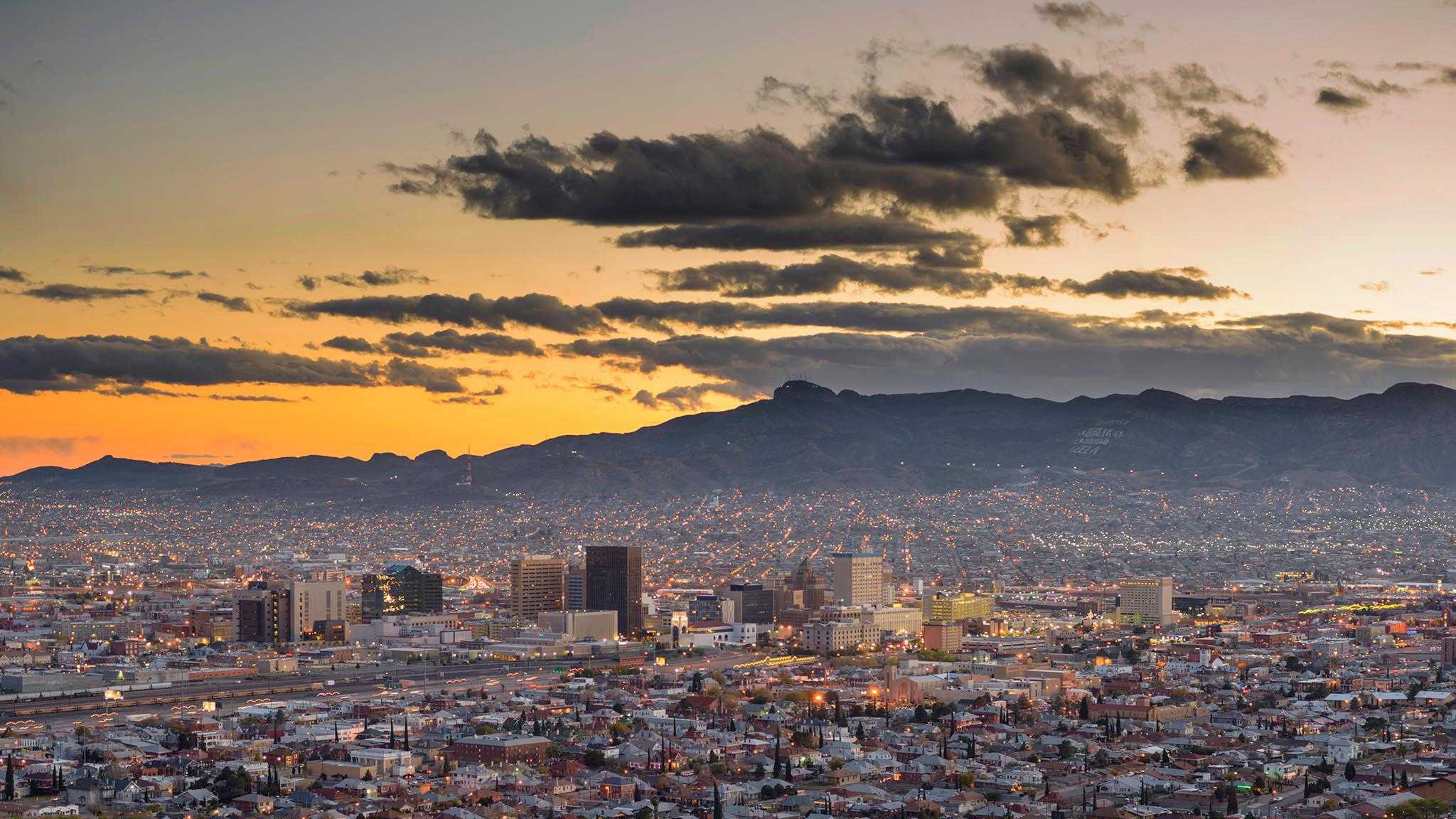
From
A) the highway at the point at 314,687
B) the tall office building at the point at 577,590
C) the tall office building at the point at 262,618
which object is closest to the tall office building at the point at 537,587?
the tall office building at the point at 577,590

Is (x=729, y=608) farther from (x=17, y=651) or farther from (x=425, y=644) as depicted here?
(x=17, y=651)

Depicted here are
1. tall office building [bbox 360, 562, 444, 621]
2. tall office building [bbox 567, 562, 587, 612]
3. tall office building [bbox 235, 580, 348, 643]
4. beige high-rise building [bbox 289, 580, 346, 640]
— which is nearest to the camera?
tall office building [bbox 235, 580, 348, 643]

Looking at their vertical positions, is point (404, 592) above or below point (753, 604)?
above

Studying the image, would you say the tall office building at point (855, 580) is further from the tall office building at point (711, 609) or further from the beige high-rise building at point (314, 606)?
the beige high-rise building at point (314, 606)

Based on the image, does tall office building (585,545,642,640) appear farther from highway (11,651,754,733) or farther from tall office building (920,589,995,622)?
tall office building (920,589,995,622)

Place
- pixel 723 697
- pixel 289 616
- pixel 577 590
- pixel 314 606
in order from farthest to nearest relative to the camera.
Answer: pixel 577 590 → pixel 314 606 → pixel 289 616 → pixel 723 697

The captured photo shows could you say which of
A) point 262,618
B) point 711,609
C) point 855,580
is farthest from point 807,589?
point 262,618

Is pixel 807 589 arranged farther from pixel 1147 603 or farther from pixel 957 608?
pixel 1147 603

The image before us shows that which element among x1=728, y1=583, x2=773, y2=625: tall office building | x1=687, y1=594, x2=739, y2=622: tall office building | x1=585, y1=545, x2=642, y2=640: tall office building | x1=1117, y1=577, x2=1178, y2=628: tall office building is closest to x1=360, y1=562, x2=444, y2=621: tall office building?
x1=585, y1=545, x2=642, y2=640: tall office building
